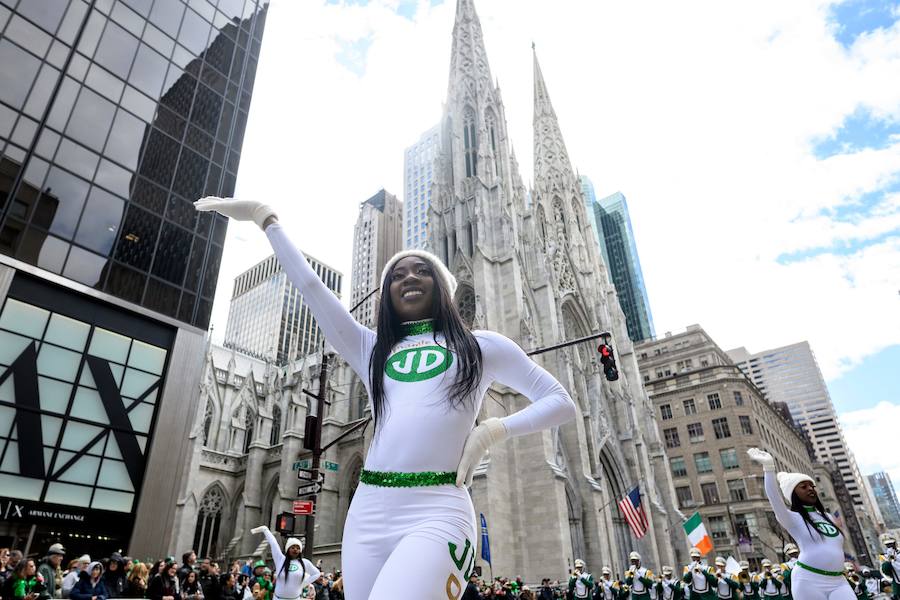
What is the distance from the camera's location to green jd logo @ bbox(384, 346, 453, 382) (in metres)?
2.66

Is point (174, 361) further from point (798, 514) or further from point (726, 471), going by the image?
point (726, 471)

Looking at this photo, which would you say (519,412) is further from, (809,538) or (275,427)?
(275,427)

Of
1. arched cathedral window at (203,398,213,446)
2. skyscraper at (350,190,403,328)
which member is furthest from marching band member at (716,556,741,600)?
skyscraper at (350,190,403,328)

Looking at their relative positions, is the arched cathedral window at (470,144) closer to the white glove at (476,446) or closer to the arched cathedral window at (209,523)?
the arched cathedral window at (209,523)

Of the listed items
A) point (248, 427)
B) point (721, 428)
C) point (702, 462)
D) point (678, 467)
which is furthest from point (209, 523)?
point (721, 428)

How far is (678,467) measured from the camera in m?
52.0

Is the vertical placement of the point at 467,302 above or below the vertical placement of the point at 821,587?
above

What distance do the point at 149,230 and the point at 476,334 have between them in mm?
22864

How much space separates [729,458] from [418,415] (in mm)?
55236

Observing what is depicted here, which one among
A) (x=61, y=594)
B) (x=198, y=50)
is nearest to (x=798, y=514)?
(x=61, y=594)

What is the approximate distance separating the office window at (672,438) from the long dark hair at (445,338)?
56831 mm

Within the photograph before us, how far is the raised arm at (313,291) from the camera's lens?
297cm

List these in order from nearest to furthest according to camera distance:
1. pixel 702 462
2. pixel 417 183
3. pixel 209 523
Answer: pixel 209 523 < pixel 702 462 < pixel 417 183

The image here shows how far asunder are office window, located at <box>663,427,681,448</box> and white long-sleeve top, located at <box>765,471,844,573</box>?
52652 millimetres
